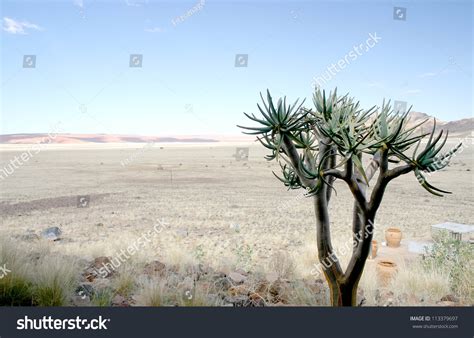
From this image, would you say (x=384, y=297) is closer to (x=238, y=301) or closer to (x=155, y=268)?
(x=238, y=301)

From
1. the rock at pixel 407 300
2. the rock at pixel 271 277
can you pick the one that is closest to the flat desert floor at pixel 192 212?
the rock at pixel 271 277

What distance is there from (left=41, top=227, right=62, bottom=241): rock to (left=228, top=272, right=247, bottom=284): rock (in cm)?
223

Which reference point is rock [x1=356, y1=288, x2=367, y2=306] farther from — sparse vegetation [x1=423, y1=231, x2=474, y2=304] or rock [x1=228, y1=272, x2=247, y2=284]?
rock [x1=228, y1=272, x2=247, y2=284]

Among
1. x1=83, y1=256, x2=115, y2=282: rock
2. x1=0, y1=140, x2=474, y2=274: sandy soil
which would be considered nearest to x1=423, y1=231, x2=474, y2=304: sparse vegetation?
x1=0, y1=140, x2=474, y2=274: sandy soil

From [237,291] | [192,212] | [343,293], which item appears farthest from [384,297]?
[192,212]

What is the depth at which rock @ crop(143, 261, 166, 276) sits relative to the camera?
3.44m

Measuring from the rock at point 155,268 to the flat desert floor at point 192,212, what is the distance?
13 cm

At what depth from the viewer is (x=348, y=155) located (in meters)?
2.16

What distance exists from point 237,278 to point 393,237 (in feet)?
6.59

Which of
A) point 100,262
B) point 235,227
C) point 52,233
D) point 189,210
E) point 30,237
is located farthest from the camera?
point 189,210

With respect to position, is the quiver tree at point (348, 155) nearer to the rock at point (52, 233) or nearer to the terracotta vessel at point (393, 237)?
the terracotta vessel at point (393, 237)

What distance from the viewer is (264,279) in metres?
3.35
